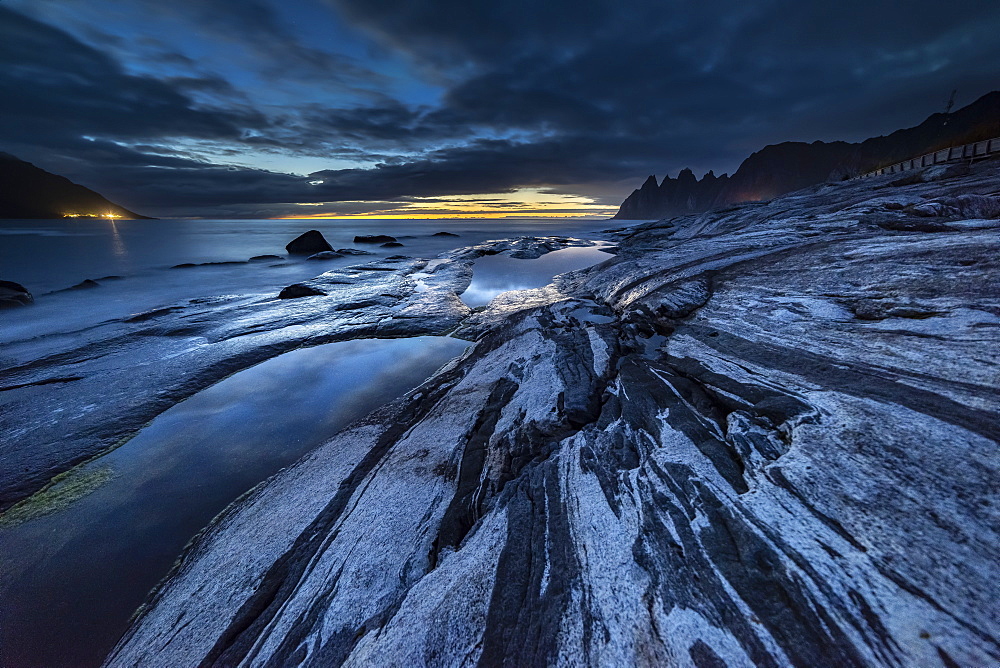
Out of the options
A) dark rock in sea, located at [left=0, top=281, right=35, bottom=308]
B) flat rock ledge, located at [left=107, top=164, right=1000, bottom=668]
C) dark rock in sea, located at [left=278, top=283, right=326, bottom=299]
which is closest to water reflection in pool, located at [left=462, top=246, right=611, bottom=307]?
dark rock in sea, located at [left=278, top=283, right=326, bottom=299]

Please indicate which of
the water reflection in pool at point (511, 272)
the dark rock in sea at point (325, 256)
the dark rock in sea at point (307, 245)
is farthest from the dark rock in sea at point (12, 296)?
the dark rock in sea at point (307, 245)

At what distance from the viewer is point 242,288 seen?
91.8 ft

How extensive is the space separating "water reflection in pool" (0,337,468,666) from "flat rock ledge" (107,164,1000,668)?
2.11 ft

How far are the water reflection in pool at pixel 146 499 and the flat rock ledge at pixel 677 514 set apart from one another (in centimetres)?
64

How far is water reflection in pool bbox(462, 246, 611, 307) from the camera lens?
971 inches

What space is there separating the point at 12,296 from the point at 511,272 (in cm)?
3348

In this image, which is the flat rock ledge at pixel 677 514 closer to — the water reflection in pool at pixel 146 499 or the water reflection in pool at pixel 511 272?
the water reflection in pool at pixel 146 499

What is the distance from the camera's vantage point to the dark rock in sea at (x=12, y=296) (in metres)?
21.8

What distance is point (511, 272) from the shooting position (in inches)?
1258

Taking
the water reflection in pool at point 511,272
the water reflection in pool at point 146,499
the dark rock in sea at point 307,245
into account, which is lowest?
the water reflection in pool at point 146,499

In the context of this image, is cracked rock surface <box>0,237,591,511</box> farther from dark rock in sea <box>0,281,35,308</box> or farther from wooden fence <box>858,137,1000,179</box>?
wooden fence <box>858,137,1000,179</box>

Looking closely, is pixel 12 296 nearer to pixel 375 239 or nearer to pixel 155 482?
pixel 155 482

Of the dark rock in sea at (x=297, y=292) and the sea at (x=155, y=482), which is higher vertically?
the dark rock in sea at (x=297, y=292)

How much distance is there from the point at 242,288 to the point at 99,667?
1154 inches
